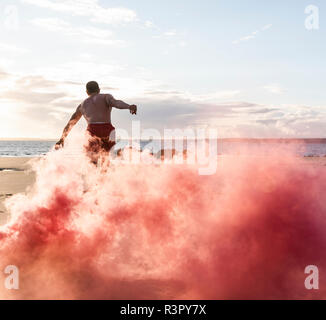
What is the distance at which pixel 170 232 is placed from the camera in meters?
4.55

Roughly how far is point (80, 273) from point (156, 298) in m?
1.03

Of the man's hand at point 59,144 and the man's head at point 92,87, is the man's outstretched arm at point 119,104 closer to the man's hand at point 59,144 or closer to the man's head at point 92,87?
the man's head at point 92,87

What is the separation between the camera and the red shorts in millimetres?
5848

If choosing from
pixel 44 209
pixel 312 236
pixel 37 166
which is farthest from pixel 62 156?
pixel 312 236

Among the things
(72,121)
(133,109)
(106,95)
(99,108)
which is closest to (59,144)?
(72,121)

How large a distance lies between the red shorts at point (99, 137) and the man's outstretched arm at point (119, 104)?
35 centimetres

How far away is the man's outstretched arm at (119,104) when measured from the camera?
532 centimetres

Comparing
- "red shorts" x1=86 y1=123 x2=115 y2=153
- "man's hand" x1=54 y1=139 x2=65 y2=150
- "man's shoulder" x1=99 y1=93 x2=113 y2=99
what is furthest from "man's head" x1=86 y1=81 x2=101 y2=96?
"man's hand" x1=54 y1=139 x2=65 y2=150

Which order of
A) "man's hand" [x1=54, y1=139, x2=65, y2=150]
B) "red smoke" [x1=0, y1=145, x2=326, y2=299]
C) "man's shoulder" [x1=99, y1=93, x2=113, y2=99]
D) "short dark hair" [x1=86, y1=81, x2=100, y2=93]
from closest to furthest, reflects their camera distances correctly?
"red smoke" [x1=0, y1=145, x2=326, y2=299] → "man's hand" [x1=54, y1=139, x2=65, y2=150] → "man's shoulder" [x1=99, y1=93, x2=113, y2=99] → "short dark hair" [x1=86, y1=81, x2=100, y2=93]

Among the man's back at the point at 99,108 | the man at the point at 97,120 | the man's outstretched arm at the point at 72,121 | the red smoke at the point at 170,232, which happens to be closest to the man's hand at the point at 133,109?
the man at the point at 97,120

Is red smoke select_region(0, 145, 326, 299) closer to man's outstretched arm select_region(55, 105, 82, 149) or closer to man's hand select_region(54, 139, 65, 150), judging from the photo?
man's hand select_region(54, 139, 65, 150)

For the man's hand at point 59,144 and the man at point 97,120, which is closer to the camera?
the man's hand at point 59,144

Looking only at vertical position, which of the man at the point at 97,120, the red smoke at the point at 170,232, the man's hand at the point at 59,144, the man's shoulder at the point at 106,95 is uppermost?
the man's shoulder at the point at 106,95

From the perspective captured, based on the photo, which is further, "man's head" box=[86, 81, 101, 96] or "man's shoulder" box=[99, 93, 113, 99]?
"man's head" box=[86, 81, 101, 96]
